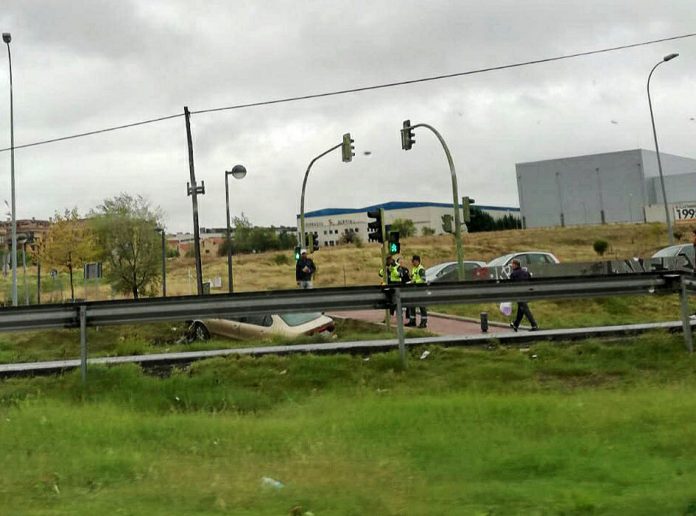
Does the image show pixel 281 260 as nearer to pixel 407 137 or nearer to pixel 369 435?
pixel 407 137

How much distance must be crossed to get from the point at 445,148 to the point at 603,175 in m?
79.3

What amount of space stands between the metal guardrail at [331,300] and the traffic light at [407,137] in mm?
17426

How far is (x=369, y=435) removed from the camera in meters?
6.03

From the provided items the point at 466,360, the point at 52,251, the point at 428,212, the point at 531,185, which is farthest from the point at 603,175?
the point at 466,360

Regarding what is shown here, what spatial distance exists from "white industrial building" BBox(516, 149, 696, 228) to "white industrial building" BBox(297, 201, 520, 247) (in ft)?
99.7

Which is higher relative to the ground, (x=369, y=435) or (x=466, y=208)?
(x=466, y=208)

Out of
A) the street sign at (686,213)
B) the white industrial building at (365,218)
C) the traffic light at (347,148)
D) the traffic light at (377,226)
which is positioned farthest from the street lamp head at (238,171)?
the white industrial building at (365,218)

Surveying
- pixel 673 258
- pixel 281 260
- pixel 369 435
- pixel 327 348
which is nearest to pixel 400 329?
pixel 327 348

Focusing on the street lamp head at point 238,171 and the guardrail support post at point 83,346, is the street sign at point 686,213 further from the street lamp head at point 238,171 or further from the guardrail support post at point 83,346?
the guardrail support post at point 83,346

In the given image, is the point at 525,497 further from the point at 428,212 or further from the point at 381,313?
the point at 428,212

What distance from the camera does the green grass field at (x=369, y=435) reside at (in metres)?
4.38

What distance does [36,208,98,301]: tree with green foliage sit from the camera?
42375mm

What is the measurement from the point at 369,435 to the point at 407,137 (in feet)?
71.9

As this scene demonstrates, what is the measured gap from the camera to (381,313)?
2322cm
